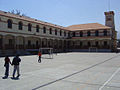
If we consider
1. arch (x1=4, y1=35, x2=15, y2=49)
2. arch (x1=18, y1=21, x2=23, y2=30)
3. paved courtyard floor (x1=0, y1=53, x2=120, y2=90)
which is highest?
arch (x1=18, y1=21, x2=23, y2=30)

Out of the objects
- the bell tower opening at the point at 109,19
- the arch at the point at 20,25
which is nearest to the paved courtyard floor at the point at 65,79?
the arch at the point at 20,25

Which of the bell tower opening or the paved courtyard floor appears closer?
the paved courtyard floor

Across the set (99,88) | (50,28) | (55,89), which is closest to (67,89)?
(55,89)

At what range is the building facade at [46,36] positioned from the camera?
3061cm

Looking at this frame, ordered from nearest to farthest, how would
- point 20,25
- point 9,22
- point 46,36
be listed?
point 9,22, point 20,25, point 46,36

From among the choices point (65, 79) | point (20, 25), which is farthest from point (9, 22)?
point (65, 79)

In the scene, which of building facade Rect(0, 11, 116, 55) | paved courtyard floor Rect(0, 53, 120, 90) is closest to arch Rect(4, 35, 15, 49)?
building facade Rect(0, 11, 116, 55)

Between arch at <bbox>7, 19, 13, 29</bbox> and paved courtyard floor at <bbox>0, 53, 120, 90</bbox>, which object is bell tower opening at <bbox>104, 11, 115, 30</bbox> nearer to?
arch at <bbox>7, 19, 13, 29</bbox>

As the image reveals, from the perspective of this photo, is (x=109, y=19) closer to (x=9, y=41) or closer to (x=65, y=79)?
(x=9, y=41)

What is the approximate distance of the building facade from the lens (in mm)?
30609

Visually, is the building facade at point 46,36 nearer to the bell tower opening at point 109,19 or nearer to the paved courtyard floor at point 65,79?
the bell tower opening at point 109,19

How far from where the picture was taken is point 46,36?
41.0 m

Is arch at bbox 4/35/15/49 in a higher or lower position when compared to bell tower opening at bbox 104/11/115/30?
lower

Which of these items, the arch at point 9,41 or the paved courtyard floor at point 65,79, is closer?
the paved courtyard floor at point 65,79
